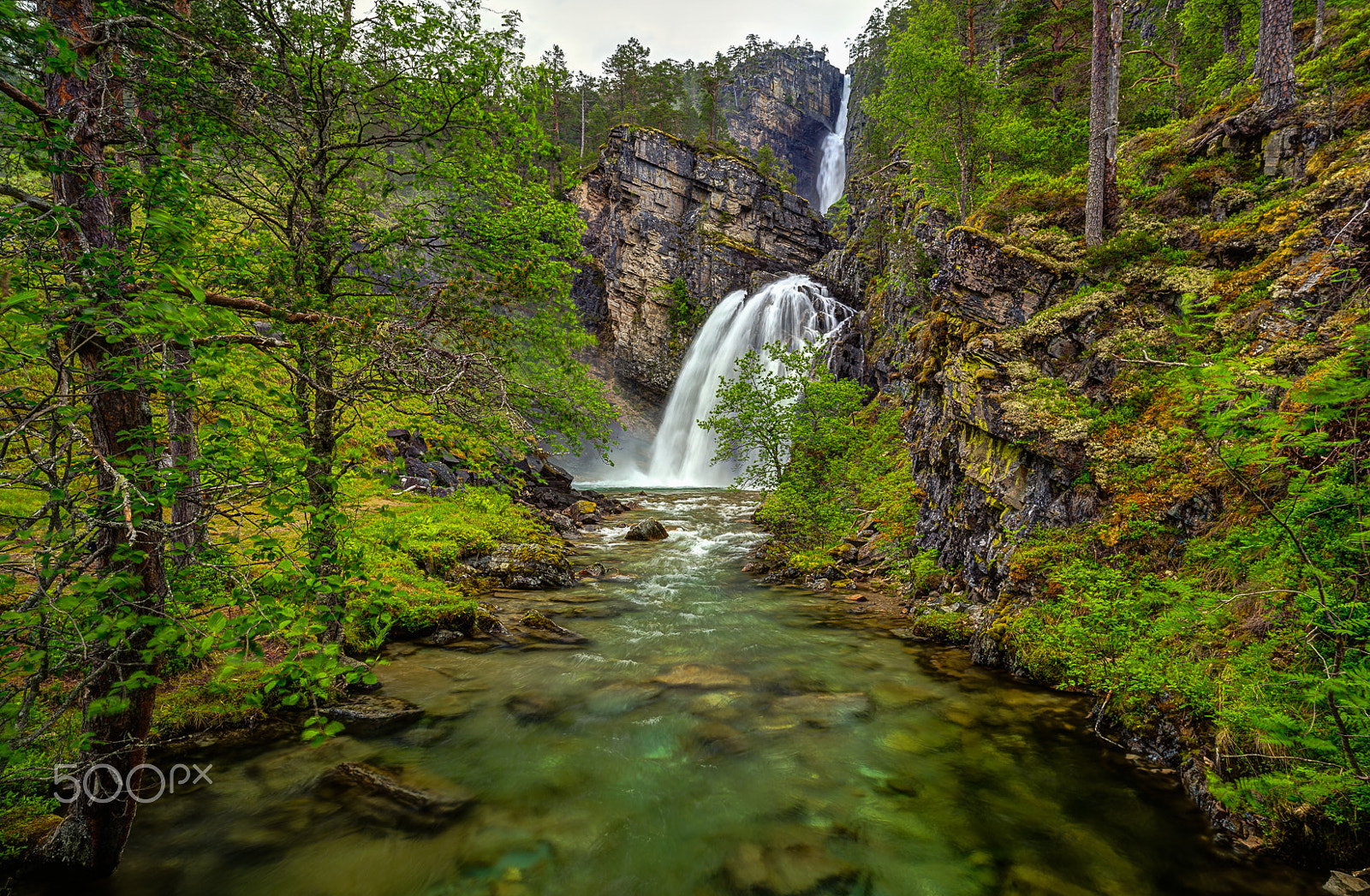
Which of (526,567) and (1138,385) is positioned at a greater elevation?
(1138,385)

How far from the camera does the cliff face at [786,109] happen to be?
248ft

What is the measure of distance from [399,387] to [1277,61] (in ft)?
49.5

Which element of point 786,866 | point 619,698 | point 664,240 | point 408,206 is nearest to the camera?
point 786,866

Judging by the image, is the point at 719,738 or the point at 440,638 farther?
the point at 440,638

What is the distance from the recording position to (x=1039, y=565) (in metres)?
7.51

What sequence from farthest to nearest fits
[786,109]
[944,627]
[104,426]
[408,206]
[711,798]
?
[786,109]
[944,627]
[408,206]
[711,798]
[104,426]

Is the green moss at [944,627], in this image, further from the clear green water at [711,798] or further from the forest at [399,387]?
the clear green water at [711,798]

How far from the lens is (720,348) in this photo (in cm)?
3766

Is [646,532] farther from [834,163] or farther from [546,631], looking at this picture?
[834,163]

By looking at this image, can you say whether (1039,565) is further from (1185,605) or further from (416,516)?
(416,516)

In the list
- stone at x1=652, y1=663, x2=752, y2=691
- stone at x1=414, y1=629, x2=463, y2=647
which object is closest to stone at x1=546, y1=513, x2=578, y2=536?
stone at x1=414, y1=629, x2=463, y2=647

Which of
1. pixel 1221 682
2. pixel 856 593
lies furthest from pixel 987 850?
pixel 856 593

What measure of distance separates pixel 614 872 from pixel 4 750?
145 inches

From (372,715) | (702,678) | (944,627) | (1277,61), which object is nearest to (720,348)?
(1277,61)
